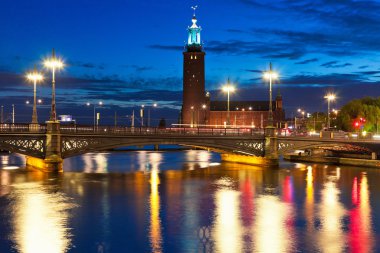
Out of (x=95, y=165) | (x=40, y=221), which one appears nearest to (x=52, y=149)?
(x=95, y=165)

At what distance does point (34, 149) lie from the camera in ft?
213

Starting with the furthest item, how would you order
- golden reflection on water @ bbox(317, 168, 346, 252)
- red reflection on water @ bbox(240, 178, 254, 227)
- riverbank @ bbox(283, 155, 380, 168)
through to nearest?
riverbank @ bbox(283, 155, 380, 168) < red reflection on water @ bbox(240, 178, 254, 227) < golden reflection on water @ bbox(317, 168, 346, 252)

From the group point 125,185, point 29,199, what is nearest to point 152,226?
point 29,199

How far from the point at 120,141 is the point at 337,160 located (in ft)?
125

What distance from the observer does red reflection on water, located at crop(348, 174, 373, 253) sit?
29922 millimetres

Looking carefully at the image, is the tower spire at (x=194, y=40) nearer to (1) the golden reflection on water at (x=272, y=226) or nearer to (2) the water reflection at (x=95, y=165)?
(2) the water reflection at (x=95, y=165)

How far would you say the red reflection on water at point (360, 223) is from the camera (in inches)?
1178

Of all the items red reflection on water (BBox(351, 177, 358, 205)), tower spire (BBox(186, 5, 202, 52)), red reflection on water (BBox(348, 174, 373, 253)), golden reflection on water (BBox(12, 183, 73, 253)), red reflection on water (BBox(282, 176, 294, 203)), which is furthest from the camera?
tower spire (BBox(186, 5, 202, 52))

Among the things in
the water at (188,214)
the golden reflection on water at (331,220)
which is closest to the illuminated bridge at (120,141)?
the water at (188,214)

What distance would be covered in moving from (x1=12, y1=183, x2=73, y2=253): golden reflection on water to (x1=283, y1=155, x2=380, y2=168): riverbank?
5004 centimetres

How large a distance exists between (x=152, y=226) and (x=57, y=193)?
1684cm

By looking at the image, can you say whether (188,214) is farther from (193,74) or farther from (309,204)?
(193,74)

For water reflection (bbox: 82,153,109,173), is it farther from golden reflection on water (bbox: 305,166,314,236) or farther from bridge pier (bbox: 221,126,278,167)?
golden reflection on water (bbox: 305,166,314,236)

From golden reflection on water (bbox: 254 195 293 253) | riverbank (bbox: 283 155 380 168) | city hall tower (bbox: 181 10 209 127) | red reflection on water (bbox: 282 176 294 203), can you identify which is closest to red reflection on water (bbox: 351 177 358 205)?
Answer: red reflection on water (bbox: 282 176 294 203)
